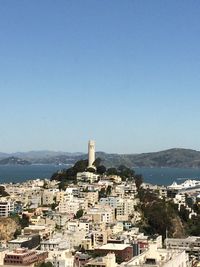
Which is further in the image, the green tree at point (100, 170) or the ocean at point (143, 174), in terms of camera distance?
the ocean at point (143, 174)

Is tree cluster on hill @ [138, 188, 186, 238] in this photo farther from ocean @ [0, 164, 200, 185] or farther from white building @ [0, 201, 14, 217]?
ocean @ [0, 164, 200, 185]

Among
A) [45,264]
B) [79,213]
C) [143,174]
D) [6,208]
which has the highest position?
[143,174]

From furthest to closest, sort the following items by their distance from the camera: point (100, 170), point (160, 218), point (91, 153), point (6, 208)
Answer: point (91, 153)
point (100, 170)
point (160, 218)
point (6, 208)

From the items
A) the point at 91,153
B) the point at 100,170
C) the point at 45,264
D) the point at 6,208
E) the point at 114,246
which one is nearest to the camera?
the point at 45,264

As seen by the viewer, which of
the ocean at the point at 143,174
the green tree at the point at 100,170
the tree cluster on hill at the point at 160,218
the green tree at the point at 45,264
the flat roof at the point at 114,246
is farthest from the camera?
the ocean at the point at 143,174

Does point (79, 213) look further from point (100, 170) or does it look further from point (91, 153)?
point (91, 153)

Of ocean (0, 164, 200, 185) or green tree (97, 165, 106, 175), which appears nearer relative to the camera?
green tree (97, 165, 106, 175)

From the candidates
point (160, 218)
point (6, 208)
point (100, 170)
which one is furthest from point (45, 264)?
point (100, 170)

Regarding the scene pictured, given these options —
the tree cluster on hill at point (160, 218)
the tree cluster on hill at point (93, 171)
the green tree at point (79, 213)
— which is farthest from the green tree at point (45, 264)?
the tree cluster on hill at point (93, 171)

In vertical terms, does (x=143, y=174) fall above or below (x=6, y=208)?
above

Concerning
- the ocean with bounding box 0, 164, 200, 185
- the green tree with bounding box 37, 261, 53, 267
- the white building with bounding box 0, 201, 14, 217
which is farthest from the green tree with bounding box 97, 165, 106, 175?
the ocean with bounding box 0, 164, 200, 185

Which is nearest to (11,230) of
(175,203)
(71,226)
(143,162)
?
(71,226)

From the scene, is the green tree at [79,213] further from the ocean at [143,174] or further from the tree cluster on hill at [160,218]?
the ocean at [143,174]
